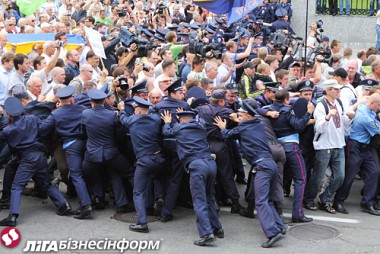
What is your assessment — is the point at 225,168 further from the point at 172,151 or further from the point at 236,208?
the point at 172,151

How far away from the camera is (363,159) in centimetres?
991

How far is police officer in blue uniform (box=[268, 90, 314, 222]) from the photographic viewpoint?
916cm

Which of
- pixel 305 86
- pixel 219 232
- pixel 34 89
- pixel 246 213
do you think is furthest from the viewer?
pixel 34 89

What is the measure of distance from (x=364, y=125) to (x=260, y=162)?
2.10 m

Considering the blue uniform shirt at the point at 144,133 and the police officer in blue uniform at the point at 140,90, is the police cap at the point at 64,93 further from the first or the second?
the blue uniform shirt at the point at 144,133

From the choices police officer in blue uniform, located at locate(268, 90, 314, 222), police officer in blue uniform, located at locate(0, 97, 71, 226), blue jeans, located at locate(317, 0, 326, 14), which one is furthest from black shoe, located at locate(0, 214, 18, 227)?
blue jeans, located at locate(317, 0, 326, 14)

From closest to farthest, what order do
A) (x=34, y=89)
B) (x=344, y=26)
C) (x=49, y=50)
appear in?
(x=34, y=89)
(x=49, y=50)
(x=344, y=26)

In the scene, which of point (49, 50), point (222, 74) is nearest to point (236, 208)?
point (222, 74)

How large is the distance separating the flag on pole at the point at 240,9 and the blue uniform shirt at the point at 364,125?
3.26 m

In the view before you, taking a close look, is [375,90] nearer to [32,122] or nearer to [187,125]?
[187,125]

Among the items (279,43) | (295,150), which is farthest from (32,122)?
(279,43)

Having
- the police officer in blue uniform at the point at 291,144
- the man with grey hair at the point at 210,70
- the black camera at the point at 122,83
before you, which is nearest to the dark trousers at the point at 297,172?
the police officer in blue uniform at the point at 291,144

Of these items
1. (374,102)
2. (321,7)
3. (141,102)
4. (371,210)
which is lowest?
(371,210)

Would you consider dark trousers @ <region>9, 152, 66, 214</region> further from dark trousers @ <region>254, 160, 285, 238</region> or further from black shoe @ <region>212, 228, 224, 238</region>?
dark trousers @ <region>254, 160, 285, 238</region>
